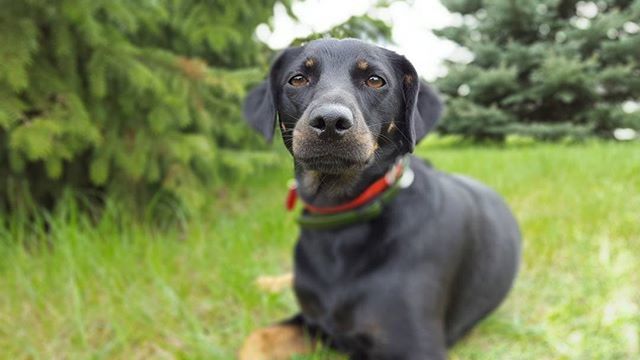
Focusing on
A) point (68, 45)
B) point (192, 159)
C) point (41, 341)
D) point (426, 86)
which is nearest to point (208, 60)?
point (192, 159)

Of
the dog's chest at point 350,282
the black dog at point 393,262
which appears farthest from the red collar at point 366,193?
the dog's chest at point 350,282

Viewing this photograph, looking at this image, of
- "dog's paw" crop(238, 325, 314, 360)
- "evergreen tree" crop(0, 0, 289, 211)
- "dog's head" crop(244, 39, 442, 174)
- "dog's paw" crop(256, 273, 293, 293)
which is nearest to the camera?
"dog's head" crop(244, 39, 442, 174)

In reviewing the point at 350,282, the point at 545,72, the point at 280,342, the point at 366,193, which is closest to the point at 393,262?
the point at 350,282

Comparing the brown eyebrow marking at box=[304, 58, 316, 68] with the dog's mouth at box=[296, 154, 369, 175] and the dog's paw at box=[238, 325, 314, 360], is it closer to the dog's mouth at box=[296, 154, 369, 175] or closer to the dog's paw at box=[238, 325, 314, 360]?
the dog's mouth at box=[296, 154, 369, 175]

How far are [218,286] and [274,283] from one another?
0.32 m

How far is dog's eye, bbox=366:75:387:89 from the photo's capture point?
2.09ft

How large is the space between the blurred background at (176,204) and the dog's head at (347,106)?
1076 millimetres

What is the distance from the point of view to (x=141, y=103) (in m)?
3.18

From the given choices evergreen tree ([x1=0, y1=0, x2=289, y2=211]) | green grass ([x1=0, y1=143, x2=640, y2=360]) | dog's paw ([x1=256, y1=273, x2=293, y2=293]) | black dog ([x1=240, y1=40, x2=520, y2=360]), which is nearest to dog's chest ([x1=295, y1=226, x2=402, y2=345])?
black dog ([x1=240, y1=40, x2=520, y2=360])

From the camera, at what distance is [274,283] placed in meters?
2.95

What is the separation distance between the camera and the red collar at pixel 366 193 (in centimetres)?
171

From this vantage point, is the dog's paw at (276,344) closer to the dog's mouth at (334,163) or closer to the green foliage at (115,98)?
the green foliage at (115,98)

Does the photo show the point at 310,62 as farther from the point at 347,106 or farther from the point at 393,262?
the point at 393,262

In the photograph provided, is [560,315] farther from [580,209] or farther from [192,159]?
[192,159]
